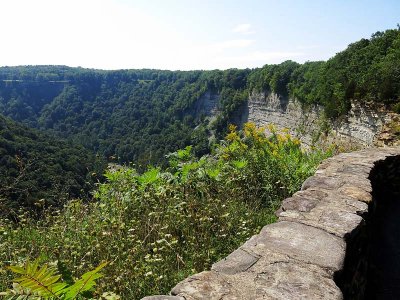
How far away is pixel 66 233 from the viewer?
3.30 m

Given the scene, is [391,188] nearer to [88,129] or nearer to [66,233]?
[66,233]

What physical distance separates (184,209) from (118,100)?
103 metres

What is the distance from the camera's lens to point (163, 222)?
11.1ft

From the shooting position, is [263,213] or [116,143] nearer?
[263,213]

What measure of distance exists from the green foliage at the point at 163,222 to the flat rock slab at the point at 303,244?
0.67 metres

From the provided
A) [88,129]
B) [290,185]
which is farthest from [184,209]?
[88,129]

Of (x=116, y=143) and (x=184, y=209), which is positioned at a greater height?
(x=184, y=209)

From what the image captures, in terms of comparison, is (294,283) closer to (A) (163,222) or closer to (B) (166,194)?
(A) (163,222)

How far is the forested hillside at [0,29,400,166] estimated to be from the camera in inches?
654

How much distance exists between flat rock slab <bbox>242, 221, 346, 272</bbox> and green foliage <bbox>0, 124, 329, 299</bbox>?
2.20ft

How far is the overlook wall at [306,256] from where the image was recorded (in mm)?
1651

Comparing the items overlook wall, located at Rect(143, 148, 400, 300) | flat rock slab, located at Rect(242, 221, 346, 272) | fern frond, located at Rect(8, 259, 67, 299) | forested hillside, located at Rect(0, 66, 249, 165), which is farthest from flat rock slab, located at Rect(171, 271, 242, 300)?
forested hillside, located at Rect(0, 66, 249, 165)

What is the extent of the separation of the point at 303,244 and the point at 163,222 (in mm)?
1607

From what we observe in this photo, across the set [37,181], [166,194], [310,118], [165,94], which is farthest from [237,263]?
[165,94]
